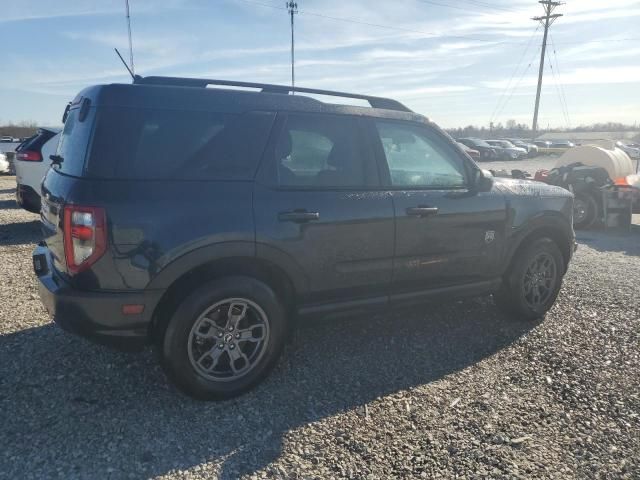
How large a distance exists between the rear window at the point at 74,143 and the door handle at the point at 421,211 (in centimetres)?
220

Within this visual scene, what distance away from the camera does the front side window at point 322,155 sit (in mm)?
3352

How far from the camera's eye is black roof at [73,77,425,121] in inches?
116

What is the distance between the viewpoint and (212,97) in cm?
316

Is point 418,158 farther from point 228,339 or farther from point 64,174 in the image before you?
point 64,174

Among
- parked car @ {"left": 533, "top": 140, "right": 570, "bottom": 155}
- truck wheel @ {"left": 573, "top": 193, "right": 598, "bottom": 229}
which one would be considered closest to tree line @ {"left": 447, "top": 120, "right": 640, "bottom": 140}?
parked car @ {"left": 533, "top": 140, "right": 570, "bottom": 155}

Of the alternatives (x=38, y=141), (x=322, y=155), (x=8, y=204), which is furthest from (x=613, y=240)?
(x=8, y=204)

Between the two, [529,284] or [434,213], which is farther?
[529,284]

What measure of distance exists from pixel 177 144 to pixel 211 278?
85 centimetres

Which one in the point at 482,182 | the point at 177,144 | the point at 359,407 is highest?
the point at 177,144

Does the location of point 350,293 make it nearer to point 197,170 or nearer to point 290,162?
point 290,162

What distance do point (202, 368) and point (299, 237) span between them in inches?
40.8

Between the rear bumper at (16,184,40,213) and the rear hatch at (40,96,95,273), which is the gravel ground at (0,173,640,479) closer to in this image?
the rear hatch at (40,96,95,273)

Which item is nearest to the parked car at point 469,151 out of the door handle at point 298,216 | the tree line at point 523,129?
the door handle at point 298,216

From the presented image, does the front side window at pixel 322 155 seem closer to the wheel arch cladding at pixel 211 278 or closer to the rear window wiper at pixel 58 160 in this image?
the wheel arch cladding at pixel 211 278
